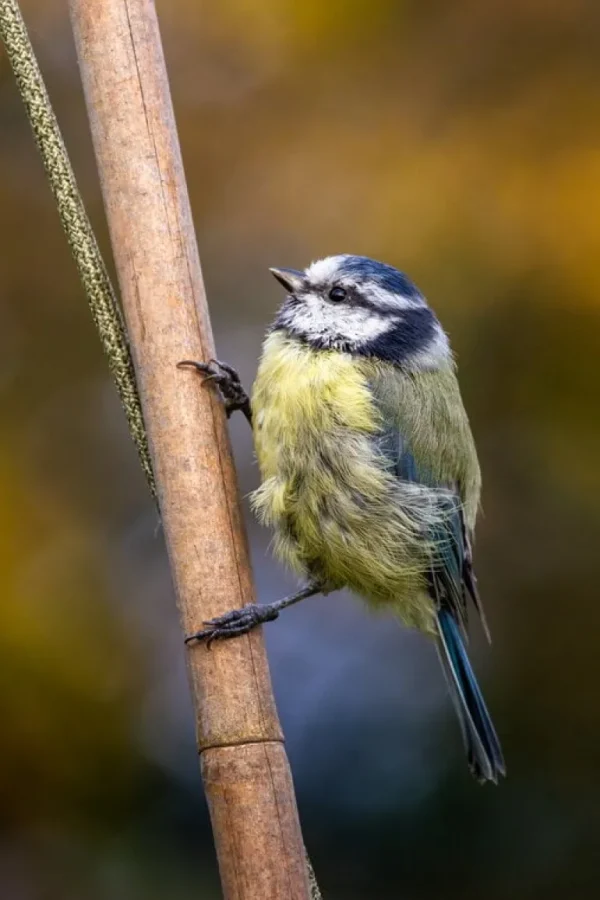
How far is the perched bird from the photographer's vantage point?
4.09 ft

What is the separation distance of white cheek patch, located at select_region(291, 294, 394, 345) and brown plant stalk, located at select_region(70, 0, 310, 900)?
287mm

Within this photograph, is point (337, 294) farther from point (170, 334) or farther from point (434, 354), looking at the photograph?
point (170, 334)

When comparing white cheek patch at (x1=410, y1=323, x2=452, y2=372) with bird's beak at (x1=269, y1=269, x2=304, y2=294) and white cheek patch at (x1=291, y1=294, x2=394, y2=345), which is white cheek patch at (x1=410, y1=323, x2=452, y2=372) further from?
bird's beak at (x1=269, y1=269, x2=304, y2=294)

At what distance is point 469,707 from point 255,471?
401 millimetres

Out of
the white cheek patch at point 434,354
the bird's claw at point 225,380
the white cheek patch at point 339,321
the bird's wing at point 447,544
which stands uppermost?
the white cheek patch at point 339,321

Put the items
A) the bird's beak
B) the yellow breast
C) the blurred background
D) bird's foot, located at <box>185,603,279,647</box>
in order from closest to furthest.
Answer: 1. bird's foot, located at <box>185,603,279,647</box>
2. the yellow breast
3. the bird's beak
4. the blurred background

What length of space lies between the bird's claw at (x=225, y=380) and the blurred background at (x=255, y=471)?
24 centimetres

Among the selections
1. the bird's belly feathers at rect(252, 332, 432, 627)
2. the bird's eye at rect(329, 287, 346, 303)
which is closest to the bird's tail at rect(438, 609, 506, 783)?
the bird's belly feathers at rect(252, 332, 432, 627)

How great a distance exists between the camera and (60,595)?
A: 1.48 meters

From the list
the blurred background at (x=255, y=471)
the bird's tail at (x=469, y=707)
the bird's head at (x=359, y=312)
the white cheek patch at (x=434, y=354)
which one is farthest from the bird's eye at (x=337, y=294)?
the bird's tail at (x=469, y=707)

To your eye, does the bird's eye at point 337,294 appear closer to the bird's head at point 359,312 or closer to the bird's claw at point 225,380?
the bird's head at point 359,312

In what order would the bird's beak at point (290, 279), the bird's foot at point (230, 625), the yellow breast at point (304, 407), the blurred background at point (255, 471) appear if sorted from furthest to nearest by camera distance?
the blurred background at point (255, 471) < the bird's beak at point (290, 279) < the yellow breast at point (304, 407) < the bird's foot at point (230, 625)

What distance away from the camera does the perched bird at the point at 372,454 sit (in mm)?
1246

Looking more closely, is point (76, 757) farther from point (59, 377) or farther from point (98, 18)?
point (98, 18)
